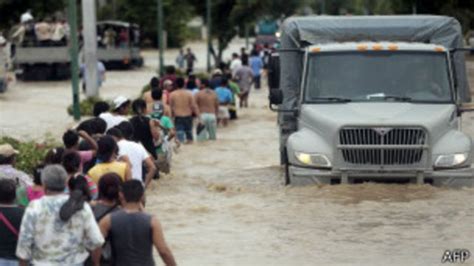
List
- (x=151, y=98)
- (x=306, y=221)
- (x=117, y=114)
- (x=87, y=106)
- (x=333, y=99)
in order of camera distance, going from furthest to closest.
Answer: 1. (x=87, y=106)
2. (x=151, y=98)
3. (x=333, y=99)
4. (x=117, y=114)
5. (x=306, y=221)

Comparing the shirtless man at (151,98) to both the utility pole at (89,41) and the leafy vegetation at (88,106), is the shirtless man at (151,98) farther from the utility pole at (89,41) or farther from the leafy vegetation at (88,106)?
the utility pole at (89,41)

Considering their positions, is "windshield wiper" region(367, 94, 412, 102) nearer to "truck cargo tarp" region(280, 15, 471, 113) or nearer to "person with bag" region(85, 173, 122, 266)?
"truck cargo tarp" region(280, 15, 471, 113)

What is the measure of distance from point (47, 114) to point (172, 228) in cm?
2183

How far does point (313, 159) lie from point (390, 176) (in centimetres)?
107

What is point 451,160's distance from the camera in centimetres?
1730

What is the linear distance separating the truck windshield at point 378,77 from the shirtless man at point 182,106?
7192 millimetres

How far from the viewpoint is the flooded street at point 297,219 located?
44.2 ft

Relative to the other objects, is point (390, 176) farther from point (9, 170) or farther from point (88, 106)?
point (88, 106)

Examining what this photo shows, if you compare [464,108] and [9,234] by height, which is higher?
[9,234]

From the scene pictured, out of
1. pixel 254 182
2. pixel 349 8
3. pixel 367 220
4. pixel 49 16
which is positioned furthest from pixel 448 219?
pixel 349 8

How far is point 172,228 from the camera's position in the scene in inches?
600

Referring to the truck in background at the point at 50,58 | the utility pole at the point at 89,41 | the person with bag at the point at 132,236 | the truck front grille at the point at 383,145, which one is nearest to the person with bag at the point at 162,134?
the truck front grille at the point at 383,145

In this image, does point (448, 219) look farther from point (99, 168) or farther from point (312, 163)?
point (99, 168)

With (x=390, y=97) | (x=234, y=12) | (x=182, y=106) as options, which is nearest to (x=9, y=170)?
(x=390, y=97)
